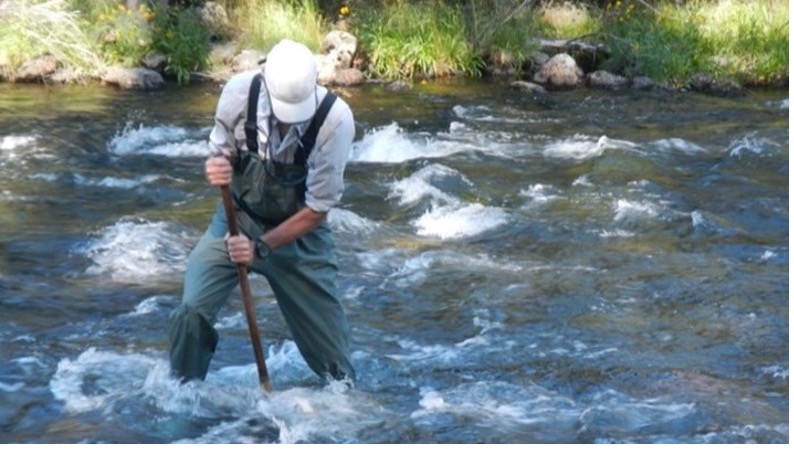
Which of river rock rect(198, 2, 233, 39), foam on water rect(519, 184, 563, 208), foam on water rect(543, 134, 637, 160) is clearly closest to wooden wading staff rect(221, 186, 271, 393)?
foam on water rect(519, 184, 563, 208)

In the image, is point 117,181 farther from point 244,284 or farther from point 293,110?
point 293,110

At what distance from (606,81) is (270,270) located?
13253mm

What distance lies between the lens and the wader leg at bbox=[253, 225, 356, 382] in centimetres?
580

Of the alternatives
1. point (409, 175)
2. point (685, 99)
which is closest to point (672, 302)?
point (409, 175)

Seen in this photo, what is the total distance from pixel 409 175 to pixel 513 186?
0.97 meters

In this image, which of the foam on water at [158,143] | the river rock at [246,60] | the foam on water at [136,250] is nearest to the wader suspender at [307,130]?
the foam on water at [136,250]

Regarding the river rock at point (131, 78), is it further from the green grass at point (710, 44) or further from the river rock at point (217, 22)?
the green grass at point (710, 44)

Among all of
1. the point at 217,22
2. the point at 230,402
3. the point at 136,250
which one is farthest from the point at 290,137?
the point at 217,22

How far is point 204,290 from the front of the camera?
18.6 ft

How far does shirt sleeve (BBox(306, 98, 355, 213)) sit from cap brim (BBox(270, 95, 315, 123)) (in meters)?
0.13

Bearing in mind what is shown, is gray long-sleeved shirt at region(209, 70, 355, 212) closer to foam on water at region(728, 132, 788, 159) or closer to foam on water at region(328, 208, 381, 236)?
foam on water at region(328, 208, 381, 236)

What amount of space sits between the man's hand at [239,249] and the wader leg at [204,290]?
0.42ft

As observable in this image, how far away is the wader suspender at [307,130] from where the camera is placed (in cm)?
538

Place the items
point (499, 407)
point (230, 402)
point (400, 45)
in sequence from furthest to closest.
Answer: point (400, 45)
point (499, 407)
point (230, 402)
